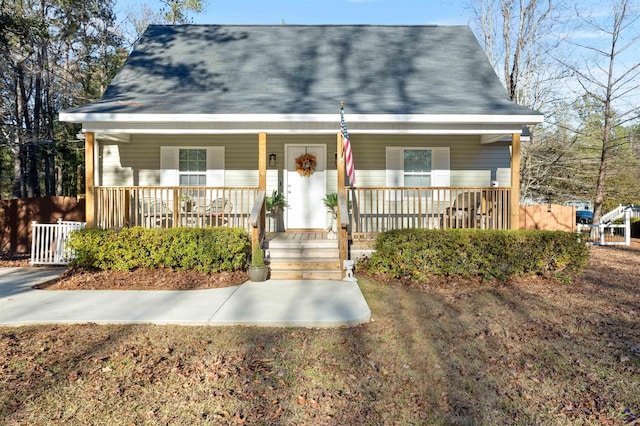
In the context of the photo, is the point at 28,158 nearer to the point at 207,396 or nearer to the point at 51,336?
the point at 51,336

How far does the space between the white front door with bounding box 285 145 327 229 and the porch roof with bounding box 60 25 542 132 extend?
1444 millimetres

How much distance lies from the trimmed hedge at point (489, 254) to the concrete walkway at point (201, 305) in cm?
113

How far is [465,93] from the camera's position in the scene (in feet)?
30.0

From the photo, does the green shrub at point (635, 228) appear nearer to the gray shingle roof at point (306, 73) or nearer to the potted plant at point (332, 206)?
the gray shingle roof at point (306, 73)

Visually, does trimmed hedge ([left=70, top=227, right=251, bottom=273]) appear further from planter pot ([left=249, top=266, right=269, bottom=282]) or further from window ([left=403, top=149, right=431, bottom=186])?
window ([left=403, top=149, right=431, bottom=186])

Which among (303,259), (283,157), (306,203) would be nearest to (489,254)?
(303,259)

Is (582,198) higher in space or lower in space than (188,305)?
higher

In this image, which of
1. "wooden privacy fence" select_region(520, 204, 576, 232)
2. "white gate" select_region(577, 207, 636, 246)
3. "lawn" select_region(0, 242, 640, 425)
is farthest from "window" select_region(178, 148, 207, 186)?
"white gate" select_region(577, 207, 636, 246)

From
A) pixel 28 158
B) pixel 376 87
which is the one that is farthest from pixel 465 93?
pixel 28 158

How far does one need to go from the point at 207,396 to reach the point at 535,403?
2.42 metres

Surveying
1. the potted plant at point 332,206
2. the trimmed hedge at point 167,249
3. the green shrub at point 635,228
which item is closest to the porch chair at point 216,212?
the trimmed hedge at point 167,249

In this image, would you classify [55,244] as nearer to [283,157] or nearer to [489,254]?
[283,157]

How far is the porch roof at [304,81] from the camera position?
7.80 metres

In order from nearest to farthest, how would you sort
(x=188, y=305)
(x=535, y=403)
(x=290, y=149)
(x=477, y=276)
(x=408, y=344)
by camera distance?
(x=535, y=403), (x=408, y=344), (x=188, y=305), (x=477, y=276), (x=290, y=149)
